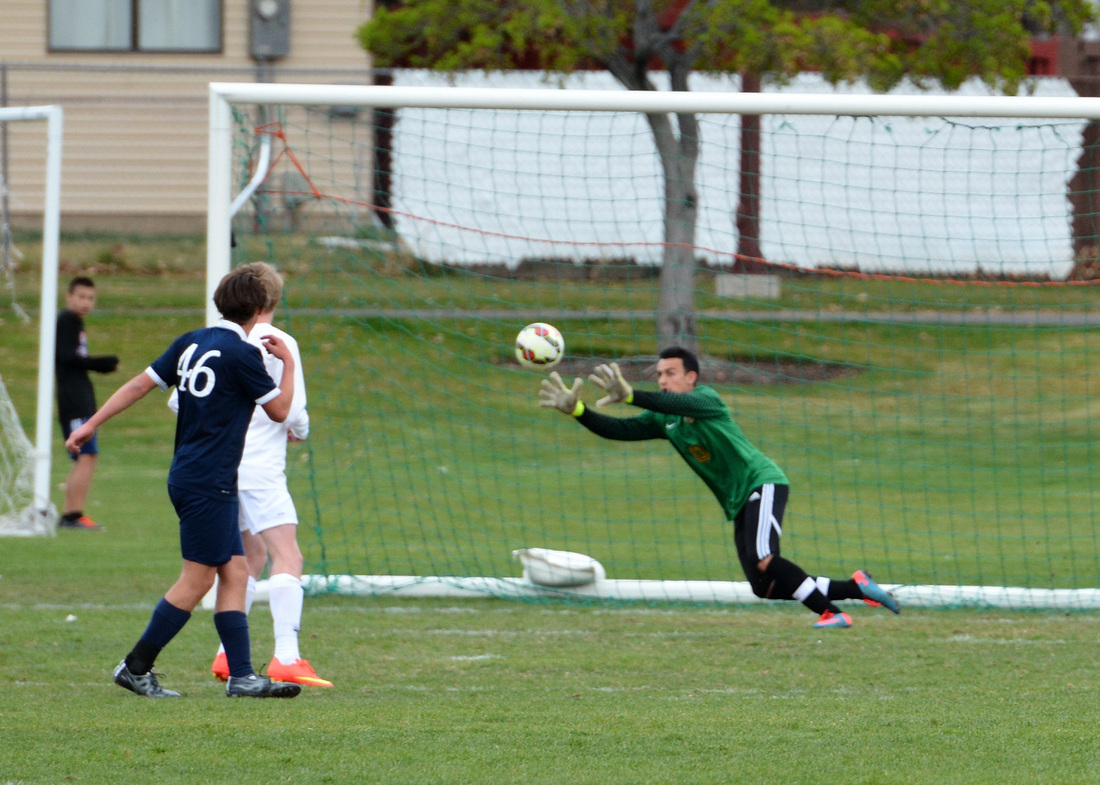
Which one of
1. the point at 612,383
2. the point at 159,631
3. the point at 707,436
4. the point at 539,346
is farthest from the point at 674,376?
the point at 159,631

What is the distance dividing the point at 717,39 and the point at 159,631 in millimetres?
11192

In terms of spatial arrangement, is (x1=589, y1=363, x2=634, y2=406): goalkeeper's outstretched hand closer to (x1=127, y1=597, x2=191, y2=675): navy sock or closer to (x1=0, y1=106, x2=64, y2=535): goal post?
(x1=127, y1=597, x2=191, y2=675): navy sock

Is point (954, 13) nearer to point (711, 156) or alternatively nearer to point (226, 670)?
point (711, 156)

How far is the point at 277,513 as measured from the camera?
5.73 meters

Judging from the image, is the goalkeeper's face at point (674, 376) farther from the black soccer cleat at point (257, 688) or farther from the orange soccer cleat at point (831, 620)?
the black soccer cleat at point (257, 688)

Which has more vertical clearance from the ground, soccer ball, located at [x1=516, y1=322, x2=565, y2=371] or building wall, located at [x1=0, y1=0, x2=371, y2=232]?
building wall, located at [x1=0, y1=0, x2=371, y2=232]

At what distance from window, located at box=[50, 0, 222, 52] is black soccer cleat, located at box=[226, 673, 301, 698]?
17385 mm

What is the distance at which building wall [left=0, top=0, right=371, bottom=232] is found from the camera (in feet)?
62.8

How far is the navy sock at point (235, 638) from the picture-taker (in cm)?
523

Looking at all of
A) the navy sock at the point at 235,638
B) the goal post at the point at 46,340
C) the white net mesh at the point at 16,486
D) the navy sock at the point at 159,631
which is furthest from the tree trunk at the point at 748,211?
the navy sock at the point at 159,631

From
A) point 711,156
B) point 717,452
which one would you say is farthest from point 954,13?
point 717,452

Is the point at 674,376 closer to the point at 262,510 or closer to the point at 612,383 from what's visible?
the point at 612,383

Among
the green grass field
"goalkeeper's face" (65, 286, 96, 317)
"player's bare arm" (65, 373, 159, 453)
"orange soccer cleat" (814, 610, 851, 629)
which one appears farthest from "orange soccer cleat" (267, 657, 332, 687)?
"goalkeeper's face" (65, 286, 96, 317)

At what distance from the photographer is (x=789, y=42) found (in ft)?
47.0
